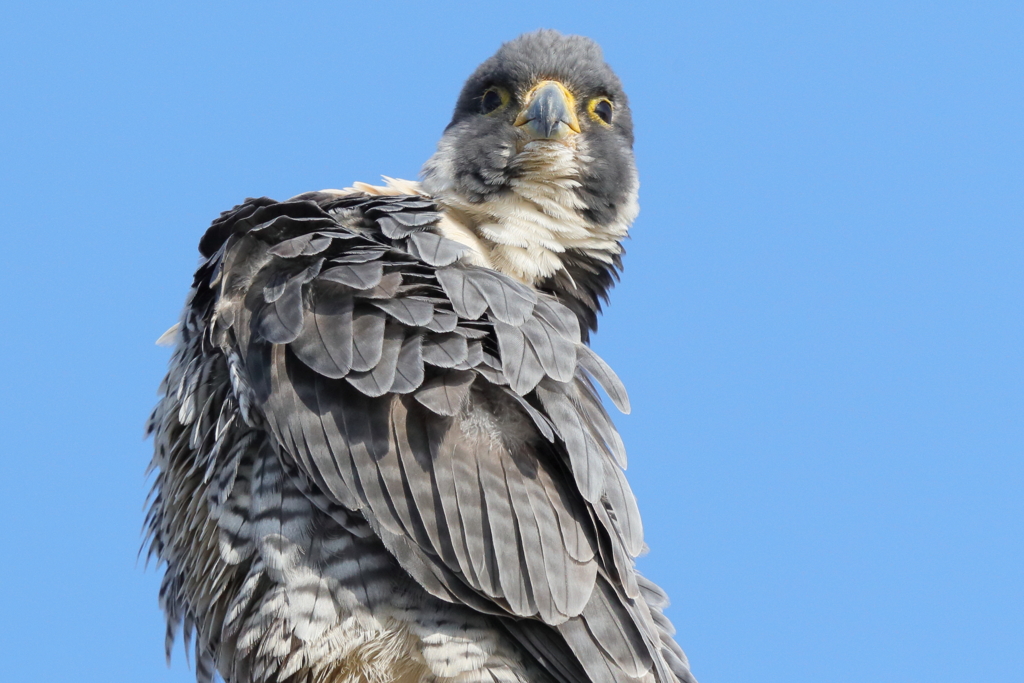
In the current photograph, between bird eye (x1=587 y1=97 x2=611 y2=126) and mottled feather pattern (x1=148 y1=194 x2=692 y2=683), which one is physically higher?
bird eye (x1=587 y1=97 x2=611 y2=126)

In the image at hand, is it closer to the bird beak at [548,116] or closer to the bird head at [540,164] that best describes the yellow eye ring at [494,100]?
the bird head at [540,164]

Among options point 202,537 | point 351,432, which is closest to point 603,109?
point 351,432

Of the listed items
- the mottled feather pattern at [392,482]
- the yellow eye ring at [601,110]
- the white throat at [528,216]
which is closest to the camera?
the mottled feather pattern at [392,482]

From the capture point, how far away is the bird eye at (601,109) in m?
4.53

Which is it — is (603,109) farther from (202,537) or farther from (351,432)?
(202,537)

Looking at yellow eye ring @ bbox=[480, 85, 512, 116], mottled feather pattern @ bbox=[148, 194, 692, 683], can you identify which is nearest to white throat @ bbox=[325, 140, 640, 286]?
yellow eye ring @ bbox=[480, 85, 512, 116]

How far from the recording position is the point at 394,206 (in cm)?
370

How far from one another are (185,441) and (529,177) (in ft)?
5.30

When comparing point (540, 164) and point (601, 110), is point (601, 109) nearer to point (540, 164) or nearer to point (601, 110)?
point (601, 110)

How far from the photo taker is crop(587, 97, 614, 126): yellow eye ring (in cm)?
452

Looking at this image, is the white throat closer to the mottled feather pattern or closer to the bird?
the bird

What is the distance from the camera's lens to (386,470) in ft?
9.91

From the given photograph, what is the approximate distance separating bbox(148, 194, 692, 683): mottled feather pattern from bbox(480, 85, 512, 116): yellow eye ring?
4.01ft

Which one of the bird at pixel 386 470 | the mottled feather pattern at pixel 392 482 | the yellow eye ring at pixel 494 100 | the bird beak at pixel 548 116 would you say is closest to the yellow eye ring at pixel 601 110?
the bird beak at pixel 548 116
